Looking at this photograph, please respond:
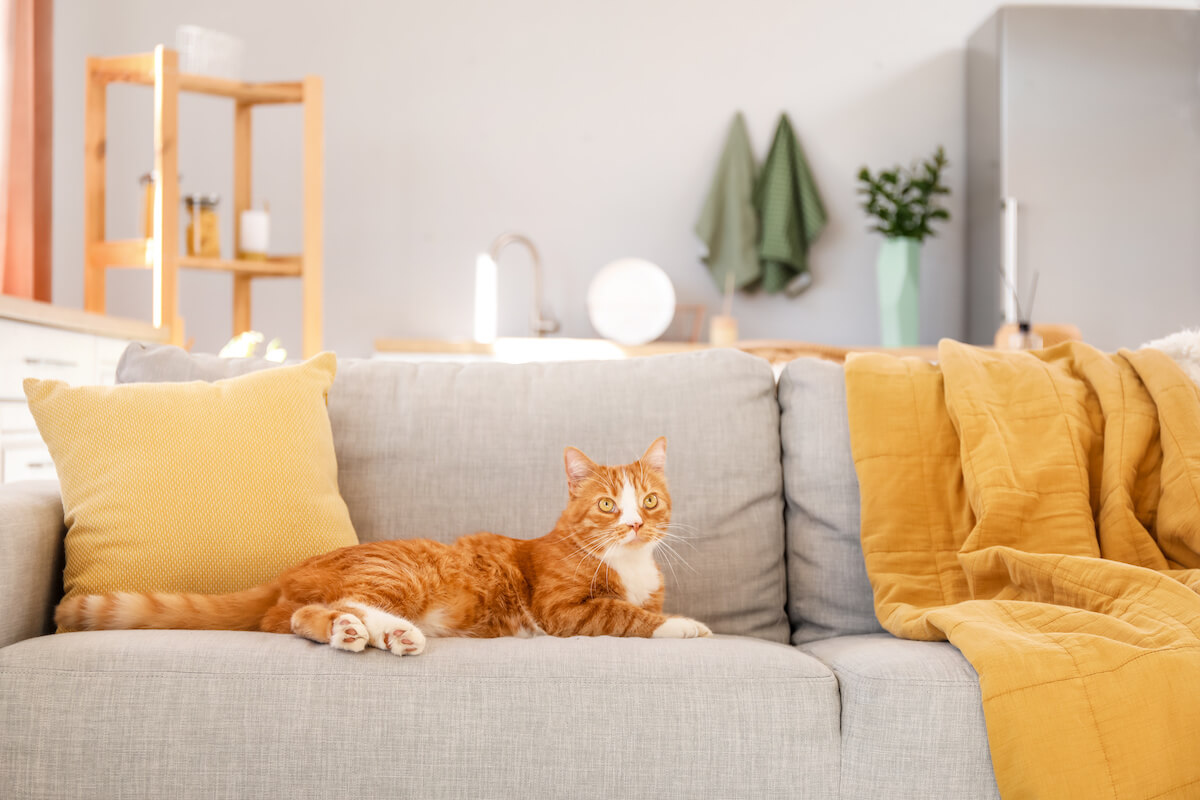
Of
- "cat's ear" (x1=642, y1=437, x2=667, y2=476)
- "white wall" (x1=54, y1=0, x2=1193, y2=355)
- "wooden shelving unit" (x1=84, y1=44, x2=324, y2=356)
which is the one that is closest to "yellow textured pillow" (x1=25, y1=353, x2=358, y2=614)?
"cat's ear" (x1=642, y1=437, x2=667, y2=476)

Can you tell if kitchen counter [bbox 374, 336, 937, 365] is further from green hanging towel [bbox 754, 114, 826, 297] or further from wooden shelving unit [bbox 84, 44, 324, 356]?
green hanging towel [bbox 754, 114, 826, 297]

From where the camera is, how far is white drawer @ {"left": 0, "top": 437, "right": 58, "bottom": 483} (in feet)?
7.06

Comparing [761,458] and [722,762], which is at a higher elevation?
[761,458]

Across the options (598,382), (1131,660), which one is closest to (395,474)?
(598,382)

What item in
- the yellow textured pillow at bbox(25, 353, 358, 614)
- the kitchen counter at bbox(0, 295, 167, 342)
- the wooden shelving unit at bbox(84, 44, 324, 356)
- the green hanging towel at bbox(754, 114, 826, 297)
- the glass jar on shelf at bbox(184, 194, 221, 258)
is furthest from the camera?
the green hanging towel at bbox(754, 114, 826, 297)

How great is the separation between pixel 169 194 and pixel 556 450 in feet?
6.45

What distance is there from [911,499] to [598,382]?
21.4 inches

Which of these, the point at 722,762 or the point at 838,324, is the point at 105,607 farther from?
the point at 838,324

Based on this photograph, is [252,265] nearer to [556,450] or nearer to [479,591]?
[556,450]

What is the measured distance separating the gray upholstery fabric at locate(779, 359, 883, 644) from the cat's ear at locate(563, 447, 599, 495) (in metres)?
0.40

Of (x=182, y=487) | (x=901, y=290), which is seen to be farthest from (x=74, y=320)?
(x=901, y=290)

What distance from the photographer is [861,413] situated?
5.07 ft

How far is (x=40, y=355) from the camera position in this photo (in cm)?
223

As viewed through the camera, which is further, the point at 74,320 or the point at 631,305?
the point at 631,305
